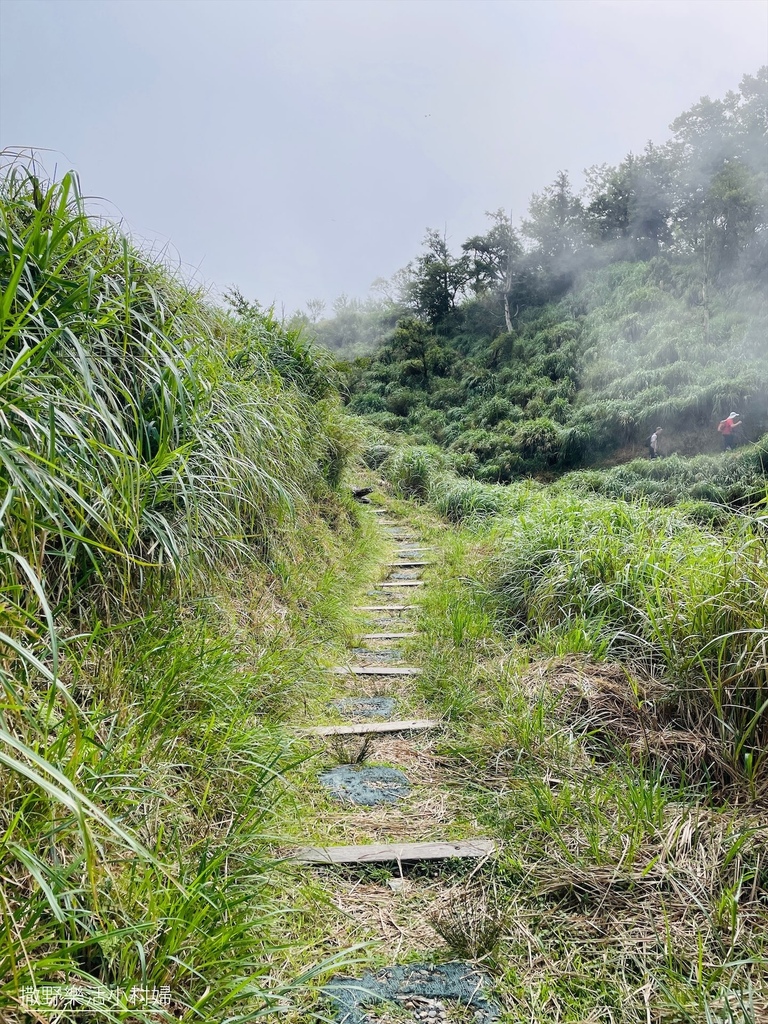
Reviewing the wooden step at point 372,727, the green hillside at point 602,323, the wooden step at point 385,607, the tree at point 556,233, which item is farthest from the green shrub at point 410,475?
the tree at point 556,233

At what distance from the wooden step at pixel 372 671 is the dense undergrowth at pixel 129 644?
0.21 m

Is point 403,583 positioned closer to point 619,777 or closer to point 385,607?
point 385,607

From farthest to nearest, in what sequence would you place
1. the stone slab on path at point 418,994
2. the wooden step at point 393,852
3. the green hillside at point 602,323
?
1. the green hillside at point 602,323
2. the wooden step at point 393,852
3. the stone slab on path at point 418,994

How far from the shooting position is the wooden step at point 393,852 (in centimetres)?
142

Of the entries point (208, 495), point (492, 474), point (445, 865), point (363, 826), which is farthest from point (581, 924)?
point (492, 474)

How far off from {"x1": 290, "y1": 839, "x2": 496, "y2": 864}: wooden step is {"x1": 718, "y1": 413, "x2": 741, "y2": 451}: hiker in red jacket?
13240 millimetres

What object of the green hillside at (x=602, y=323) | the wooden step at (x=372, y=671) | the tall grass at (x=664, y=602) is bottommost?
the wooden step at (x=372, y=671)

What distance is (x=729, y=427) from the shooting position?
1200 centimetres

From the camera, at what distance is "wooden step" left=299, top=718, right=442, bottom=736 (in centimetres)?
215

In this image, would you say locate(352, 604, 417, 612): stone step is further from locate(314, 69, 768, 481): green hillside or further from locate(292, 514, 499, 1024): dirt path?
locate(314, 69, 768, 481): green hillside

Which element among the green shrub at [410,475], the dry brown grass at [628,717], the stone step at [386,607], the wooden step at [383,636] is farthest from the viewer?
the green shrub at [410,475]

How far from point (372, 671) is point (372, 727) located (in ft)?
2.06

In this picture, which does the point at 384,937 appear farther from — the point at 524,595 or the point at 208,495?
the point at 524,595

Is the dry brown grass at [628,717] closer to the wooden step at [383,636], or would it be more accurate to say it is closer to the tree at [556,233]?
the wooden step at [383,636]
